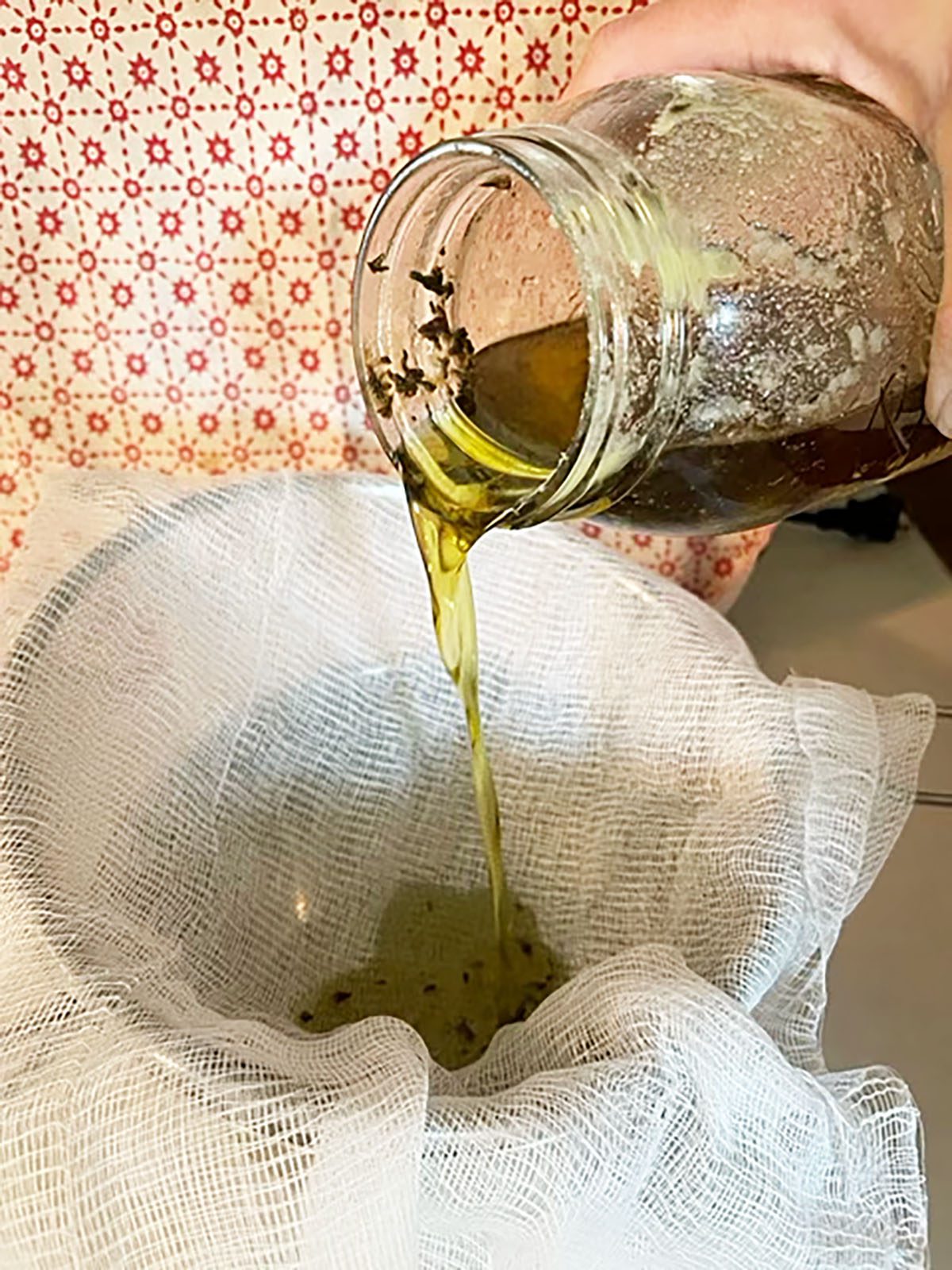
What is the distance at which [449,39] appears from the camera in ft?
1.65

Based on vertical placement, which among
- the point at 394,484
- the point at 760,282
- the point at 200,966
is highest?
the point at 760,282

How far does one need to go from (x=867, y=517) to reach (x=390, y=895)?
0.89 feet

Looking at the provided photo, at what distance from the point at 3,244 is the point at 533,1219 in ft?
1.20

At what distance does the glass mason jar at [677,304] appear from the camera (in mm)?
355

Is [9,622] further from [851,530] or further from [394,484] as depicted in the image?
[851,530]

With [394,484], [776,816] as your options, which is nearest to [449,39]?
→ [394,484]

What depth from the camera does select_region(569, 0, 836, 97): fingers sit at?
42 cm

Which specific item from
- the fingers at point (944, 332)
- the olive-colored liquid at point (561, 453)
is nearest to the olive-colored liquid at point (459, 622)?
the olive-colored liquid at point (561, 453)

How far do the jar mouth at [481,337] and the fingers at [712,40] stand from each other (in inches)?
2.7

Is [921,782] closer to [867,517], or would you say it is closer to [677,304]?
[867,517]

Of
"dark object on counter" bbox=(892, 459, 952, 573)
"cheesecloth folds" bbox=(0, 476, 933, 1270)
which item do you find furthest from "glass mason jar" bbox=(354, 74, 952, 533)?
"dark object on counter" bbox=(892, 459, 952, 573)

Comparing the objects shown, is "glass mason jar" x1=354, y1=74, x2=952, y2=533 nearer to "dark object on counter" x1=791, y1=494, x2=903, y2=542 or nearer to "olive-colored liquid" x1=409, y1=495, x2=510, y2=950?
"olive-colored liquid" x1=409, y1=495, x2=510, y2=950

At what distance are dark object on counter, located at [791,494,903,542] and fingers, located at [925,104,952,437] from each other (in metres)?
0.32

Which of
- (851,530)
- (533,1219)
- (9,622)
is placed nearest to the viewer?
(533,1219)
